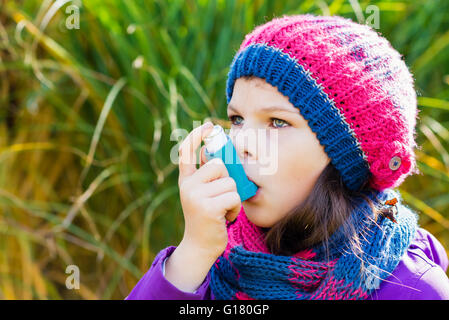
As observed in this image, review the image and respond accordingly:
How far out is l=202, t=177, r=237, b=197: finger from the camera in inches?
52.4

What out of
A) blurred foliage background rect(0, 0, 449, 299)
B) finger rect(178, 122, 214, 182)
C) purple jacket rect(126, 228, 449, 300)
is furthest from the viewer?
blurred foliage background rect(0, 0, 449, 299)

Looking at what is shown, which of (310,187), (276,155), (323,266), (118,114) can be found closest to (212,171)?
(276,155)

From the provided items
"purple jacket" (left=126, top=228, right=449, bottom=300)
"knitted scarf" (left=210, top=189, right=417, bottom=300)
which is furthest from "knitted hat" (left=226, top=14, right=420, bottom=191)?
"purple jacket" (left=126, top=228, right=449, bottom=300)

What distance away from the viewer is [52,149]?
8.30 ft

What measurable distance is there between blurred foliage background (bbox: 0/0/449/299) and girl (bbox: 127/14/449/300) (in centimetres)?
70

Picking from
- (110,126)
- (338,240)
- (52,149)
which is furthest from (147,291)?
(52,149)

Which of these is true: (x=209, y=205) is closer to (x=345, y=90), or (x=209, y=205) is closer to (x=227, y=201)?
(x=227, y=201)

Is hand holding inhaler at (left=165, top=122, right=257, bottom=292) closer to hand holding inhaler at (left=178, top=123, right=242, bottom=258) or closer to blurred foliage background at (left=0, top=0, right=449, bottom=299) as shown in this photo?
hand holding inhaler at (left=178, top=123, right=242, bottom=258)

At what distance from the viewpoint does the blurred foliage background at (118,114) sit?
221cm

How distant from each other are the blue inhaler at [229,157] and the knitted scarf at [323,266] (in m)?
0.20

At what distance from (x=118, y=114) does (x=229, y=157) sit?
3.52ft

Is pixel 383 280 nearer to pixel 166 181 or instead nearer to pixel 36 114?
pixel 166 181

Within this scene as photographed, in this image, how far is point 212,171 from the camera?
53.3 inches

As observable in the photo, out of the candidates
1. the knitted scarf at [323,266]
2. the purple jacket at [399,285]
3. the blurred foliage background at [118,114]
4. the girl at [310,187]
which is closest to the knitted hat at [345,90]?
the girl at [310,187]
